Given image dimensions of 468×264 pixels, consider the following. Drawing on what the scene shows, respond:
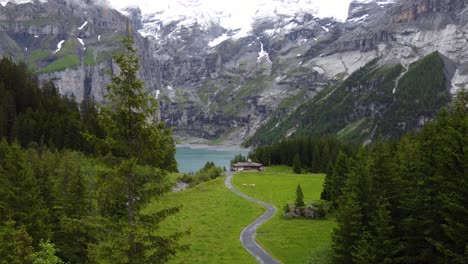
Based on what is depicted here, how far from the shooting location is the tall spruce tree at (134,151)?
18156 mm

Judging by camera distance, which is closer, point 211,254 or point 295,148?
point 211,254

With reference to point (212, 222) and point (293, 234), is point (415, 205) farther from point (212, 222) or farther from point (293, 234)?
point (212, 222)

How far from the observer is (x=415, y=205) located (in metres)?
28.4

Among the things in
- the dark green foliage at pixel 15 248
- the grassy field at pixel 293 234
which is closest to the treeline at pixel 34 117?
the grassy field at pixel 293 234

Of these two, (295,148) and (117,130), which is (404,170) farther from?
(295,148)

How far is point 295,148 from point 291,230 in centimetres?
9053

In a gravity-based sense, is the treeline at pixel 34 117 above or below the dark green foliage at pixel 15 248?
above

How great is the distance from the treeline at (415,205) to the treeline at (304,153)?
309ft

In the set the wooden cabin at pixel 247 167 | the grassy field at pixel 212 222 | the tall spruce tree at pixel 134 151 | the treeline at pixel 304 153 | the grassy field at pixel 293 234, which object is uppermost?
the tall spruce tree at pixel 134 151

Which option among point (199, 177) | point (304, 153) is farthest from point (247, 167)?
point (199, 177)

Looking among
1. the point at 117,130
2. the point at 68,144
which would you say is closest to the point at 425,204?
the point at 117,130

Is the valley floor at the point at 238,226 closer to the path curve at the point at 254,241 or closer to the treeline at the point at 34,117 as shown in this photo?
the path curve at the point at 254,241

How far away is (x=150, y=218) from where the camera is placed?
18.6 meters

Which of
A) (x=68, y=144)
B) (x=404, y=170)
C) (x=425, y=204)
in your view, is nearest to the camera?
(x=425, y=204)
